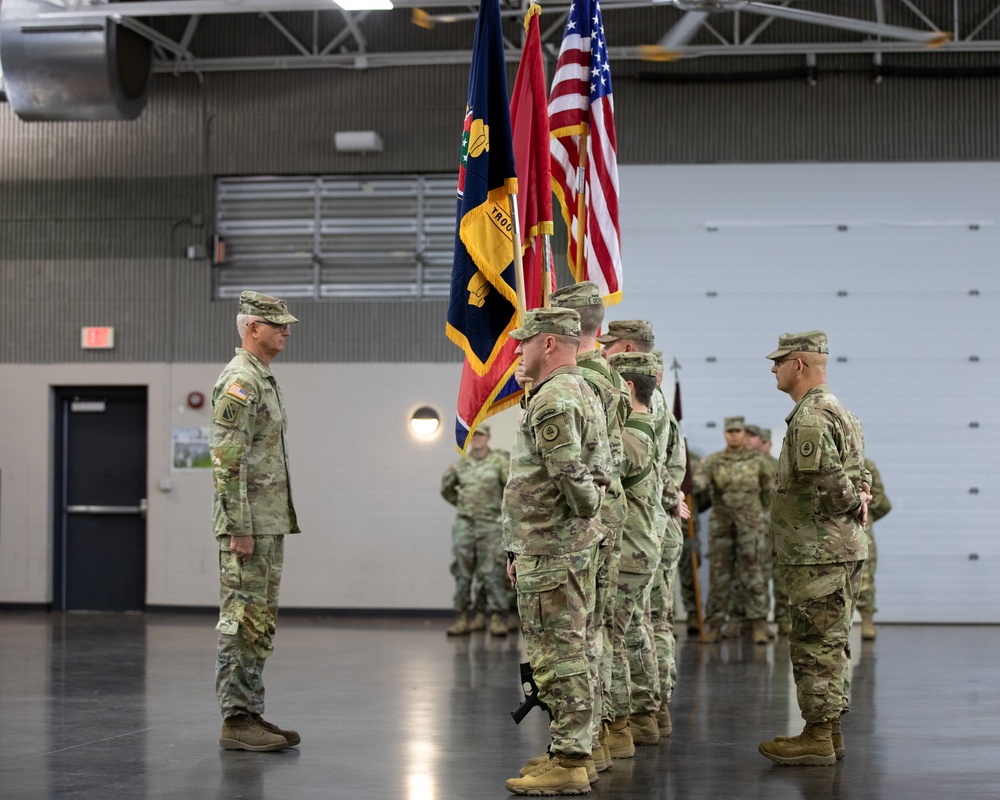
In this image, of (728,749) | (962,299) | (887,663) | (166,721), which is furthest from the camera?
(962,299)

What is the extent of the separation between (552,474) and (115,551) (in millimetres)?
10250

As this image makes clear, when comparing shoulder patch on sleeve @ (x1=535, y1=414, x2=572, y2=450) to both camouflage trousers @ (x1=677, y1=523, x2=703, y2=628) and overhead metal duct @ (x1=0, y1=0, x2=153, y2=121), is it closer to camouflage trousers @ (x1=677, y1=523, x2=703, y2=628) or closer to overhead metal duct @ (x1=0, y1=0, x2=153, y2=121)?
camouflage trousers @ (x1=677, y1=523, x2=703, y2=628)

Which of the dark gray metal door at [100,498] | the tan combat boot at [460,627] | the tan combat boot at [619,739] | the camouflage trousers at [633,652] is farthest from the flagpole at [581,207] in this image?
the dark gray metal door at [100,498]

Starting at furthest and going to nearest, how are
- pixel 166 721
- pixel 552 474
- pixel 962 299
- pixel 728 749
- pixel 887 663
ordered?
pixel 962 299 < pixel 887 663 < pixel 166 721 < pixel 728 749 < pixel 552 474

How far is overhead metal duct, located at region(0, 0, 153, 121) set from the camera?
37.4 feet

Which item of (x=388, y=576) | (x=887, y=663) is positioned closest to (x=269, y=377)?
(x=887, y=663)

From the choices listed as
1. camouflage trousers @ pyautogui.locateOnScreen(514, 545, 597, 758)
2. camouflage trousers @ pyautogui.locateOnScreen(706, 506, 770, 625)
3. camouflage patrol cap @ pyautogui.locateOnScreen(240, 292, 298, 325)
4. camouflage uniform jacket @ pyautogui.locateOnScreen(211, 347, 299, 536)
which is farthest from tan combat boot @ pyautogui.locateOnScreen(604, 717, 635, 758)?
camouflage trousers @ pyautogui.locateOnScreen(706, 506, 770, 625)

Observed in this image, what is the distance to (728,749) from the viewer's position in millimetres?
5934

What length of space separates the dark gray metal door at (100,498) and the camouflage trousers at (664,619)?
8.55 metres

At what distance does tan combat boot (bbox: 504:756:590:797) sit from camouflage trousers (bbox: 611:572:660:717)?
832 mm

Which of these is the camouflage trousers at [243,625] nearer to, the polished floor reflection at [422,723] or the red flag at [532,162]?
the polished floor reflection at [422,723]

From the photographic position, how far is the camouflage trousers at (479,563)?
1177 cm

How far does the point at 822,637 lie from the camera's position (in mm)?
5504

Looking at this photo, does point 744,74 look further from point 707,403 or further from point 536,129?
point 536,129
